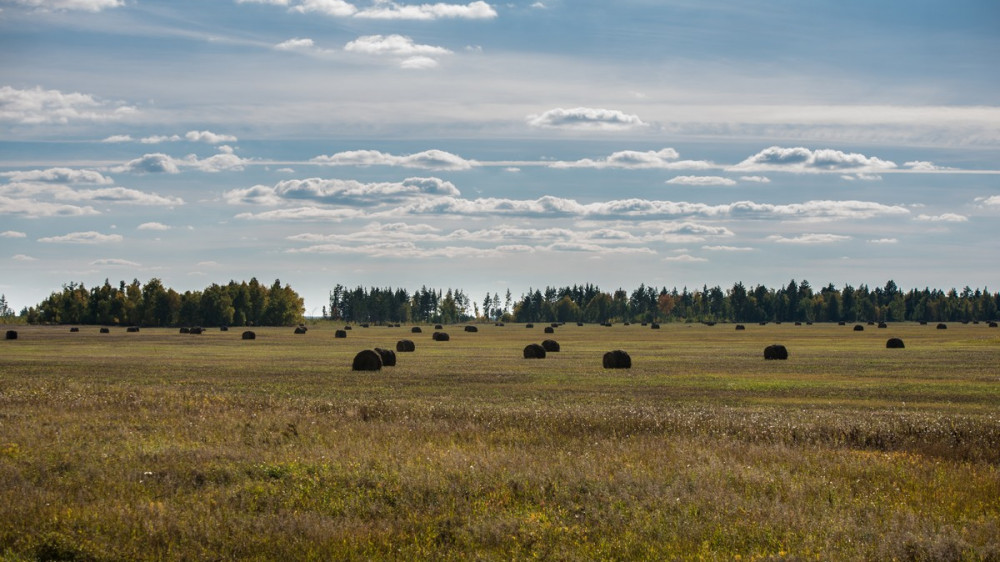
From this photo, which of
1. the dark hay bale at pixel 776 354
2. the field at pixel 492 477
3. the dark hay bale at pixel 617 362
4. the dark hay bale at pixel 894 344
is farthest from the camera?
the dark hay bale at pixel 894 344

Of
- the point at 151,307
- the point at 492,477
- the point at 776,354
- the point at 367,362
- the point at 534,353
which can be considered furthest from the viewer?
the point at 151,307

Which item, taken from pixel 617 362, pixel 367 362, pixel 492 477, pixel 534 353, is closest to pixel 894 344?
pixel 534 353

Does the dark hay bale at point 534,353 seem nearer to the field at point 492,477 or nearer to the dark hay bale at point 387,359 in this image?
the dark hay bale at point 387,359

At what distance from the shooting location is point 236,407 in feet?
79.2

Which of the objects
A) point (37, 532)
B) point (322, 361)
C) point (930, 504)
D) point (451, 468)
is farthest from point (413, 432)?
point (322, 361)

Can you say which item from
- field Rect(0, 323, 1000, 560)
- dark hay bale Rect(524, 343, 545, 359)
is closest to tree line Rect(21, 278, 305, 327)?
dark hay bale Rect(524, 343, 545, 359)

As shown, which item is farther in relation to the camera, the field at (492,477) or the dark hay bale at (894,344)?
the dark hay bale at (894,344)

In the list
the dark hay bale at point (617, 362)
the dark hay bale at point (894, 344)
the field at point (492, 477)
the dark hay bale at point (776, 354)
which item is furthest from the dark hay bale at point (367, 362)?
the dark hay bale at point (894, 344)

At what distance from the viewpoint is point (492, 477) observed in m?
14.7

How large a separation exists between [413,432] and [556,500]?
6615 mm

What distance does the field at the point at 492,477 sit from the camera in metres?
11.8

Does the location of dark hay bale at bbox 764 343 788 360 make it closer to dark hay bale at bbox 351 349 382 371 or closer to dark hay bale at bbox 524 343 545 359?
dark hay bale at bbox 524 343 545 359

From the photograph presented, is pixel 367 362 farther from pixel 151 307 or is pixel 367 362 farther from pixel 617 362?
pixel 151 307

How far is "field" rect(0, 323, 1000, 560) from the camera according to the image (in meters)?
11.8
